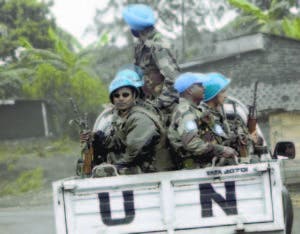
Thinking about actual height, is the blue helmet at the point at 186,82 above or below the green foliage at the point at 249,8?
below

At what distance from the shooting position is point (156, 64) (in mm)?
6191

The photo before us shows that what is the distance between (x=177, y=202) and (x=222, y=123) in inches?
55.4

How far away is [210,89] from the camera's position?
5.39 m

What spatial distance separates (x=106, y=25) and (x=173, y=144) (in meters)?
28.2

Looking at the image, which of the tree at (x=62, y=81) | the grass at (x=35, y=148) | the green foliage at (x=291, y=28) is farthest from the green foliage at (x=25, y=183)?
the green foliage at (x=291, y=28)

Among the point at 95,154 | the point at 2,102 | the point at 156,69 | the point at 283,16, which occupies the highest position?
the point at 283,16

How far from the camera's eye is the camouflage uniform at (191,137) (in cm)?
426

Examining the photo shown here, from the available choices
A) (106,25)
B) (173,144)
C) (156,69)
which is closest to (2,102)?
(106,25)

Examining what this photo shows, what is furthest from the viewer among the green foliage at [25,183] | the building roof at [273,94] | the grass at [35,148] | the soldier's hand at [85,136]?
the grass at [35,148]

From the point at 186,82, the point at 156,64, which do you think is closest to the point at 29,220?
the point at 156,64

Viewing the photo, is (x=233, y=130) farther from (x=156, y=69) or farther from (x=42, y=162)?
(x=42, y=162)

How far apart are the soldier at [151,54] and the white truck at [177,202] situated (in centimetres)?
206

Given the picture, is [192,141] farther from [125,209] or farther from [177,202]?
[125,209]

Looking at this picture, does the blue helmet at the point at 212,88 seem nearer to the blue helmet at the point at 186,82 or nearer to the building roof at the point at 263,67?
the blue helmet at the point at 186,82
